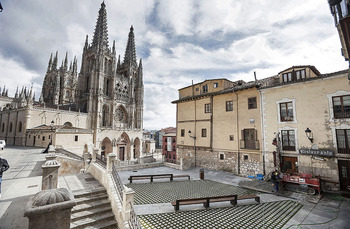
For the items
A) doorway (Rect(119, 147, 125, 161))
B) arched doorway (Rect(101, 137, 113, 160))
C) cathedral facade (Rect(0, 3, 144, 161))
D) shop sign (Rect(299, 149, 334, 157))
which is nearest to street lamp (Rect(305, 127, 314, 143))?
shop sign (Rect(299, 149, 334, 157))

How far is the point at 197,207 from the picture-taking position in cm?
812

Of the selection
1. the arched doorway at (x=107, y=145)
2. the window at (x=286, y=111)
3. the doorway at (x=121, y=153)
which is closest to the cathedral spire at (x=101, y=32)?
the arched doorway at (x=107, y=145)

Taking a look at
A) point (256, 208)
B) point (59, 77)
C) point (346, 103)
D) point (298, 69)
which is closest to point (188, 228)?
point (256, 208)

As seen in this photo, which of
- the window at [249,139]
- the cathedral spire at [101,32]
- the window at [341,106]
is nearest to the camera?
the window at [341,106]

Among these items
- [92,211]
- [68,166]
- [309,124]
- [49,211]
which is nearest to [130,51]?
[68,166]

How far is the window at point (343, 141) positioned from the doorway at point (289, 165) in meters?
2.62

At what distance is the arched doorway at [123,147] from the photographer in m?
43.8

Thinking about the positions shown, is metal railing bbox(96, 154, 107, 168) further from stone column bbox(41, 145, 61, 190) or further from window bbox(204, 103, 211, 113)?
window bbox(204, 103, 211, 113)

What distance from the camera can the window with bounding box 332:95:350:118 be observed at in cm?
1028

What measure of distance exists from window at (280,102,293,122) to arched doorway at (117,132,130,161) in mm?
39631

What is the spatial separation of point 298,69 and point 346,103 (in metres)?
4.01

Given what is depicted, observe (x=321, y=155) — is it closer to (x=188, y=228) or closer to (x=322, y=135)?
(x=322, y=135)

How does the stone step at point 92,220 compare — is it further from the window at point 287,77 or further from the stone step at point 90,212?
the window at point 287,77

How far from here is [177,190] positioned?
1045cm
